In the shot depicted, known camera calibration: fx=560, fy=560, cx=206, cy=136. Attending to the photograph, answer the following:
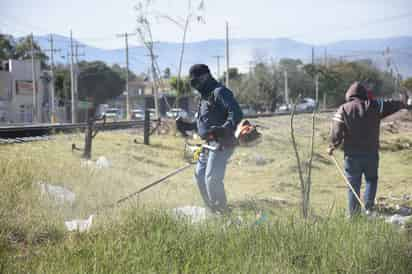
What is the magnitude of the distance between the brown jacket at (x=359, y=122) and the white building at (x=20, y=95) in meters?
40.3

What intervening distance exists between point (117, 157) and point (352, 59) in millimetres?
55394

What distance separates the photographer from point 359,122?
5.90 metres

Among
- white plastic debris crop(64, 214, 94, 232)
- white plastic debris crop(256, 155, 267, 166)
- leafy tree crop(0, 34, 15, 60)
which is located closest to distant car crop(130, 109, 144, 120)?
leafy tree crop(0, 34, 15, 60)

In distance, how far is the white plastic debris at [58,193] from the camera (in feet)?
20.3

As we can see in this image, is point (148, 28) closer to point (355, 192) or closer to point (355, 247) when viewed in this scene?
point (355, 192)

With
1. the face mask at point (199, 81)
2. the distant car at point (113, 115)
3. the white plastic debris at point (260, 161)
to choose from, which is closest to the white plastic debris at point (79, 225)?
the face mask at point (199, 81)

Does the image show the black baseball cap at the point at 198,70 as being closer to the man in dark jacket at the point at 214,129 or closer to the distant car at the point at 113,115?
the man in dark jacket at the point at 214,129

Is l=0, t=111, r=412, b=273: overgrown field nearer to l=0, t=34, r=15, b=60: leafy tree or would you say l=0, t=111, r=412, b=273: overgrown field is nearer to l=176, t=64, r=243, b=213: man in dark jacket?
l=176, t=64, r=243, b=213: man in dark jacket

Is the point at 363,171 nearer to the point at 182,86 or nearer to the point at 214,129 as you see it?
the point at 214,129

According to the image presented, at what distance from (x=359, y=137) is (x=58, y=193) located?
3.41 m

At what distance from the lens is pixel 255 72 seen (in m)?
53.3

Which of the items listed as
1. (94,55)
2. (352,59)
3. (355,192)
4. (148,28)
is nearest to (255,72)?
(352,59)

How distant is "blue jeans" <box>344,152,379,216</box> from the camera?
19.3 feet

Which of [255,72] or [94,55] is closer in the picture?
[255,72]
